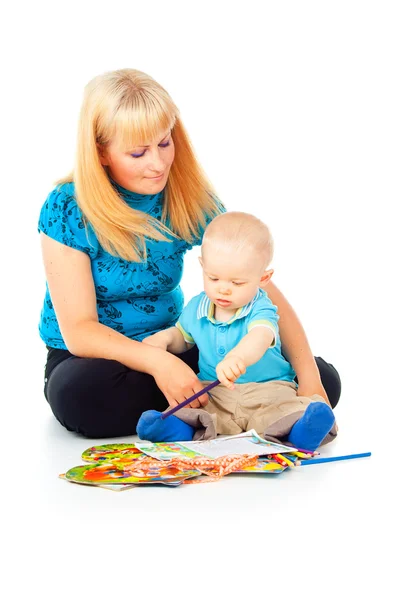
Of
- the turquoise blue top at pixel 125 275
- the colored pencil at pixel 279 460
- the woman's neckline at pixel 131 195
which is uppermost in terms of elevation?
the woman's neckline at pixel 131 195

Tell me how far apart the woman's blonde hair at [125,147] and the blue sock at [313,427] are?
2.00 ft

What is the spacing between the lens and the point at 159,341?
2.30m

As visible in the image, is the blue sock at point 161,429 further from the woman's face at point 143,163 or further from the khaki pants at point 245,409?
the woman's face at point 143,163

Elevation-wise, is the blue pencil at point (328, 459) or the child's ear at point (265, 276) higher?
the child's ear at point (265, 276)

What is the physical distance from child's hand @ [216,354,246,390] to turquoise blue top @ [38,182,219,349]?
0.46 m

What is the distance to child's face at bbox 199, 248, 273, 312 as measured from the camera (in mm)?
Answer: 2107

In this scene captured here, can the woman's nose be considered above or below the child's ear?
above

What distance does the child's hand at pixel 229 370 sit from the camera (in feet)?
6.69

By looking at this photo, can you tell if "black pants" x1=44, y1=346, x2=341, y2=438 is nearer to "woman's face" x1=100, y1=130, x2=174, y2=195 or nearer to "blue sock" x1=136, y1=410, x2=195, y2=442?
"blue sock" x1=136, y1=410, x2=195, y2=442

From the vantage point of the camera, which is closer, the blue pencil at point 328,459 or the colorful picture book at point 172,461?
the colorful picture book at point 172,461

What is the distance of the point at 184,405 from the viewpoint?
2115 mm

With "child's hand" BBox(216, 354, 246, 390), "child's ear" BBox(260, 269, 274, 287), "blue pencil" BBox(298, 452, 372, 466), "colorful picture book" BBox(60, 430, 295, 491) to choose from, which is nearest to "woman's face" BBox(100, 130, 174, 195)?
"child's ear" BBox(260, 269, 274, 287)

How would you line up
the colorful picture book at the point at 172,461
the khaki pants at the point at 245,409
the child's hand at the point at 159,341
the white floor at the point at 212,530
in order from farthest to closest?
the child's hand at the point at 159,341
the khaki pants at the point at 245,409
the colorful picture book at the point at 172,461
the white floor at the point at 212,530

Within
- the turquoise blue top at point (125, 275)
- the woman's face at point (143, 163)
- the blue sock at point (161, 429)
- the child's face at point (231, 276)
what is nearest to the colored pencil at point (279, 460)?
the blue sock at point (161, 429)
